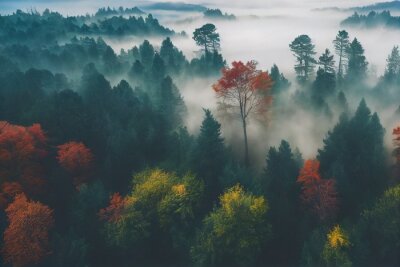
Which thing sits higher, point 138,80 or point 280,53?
point 138,80

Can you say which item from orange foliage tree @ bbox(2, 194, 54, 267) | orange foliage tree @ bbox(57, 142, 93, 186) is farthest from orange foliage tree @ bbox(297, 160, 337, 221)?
orange foliage tree @ bbox(2, 194, 54, 267)

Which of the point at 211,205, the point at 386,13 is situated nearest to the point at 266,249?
the point at 211,205

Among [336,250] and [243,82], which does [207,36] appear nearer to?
[243,82]

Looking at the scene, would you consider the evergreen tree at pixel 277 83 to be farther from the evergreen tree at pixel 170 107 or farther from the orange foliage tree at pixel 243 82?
the evergreen tree at pixel 170 107

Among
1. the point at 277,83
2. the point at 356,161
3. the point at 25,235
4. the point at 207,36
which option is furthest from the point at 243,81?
the point at 207,36

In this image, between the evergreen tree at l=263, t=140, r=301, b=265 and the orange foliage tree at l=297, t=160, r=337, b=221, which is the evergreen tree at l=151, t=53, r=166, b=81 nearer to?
the evergreen tree at l=263, t=140, r=301, b=265

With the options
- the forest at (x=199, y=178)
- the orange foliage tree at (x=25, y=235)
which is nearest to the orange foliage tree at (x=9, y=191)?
the forest at (x=199, y=178)

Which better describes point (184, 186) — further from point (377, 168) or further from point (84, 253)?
point (377, 168)
